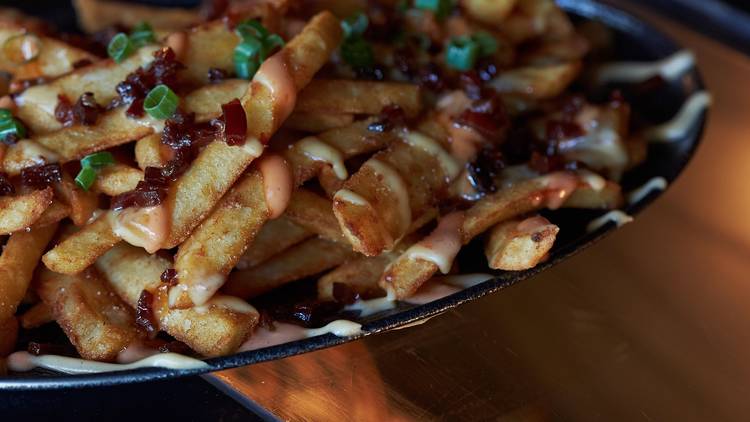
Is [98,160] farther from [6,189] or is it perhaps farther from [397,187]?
[397,187]

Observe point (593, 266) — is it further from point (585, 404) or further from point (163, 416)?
point (163, 416)

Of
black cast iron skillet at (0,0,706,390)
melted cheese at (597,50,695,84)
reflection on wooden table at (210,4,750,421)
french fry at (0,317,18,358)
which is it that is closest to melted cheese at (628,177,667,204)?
black cast iron skillet at (0,0,706,390)

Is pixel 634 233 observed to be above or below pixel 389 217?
below

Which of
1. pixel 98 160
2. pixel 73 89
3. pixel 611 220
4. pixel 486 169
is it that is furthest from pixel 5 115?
pixel 611 220

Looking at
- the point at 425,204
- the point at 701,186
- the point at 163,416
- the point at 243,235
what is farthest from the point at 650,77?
the point at 163,416

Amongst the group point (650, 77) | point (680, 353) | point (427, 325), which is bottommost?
point (680, 353)

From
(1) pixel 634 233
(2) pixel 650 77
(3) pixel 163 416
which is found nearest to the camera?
(3) pixel 163 416

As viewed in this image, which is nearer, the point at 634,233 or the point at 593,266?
the point at 593,266

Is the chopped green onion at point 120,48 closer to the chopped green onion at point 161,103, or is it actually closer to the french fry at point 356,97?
the chopped green onion at point 161,103
